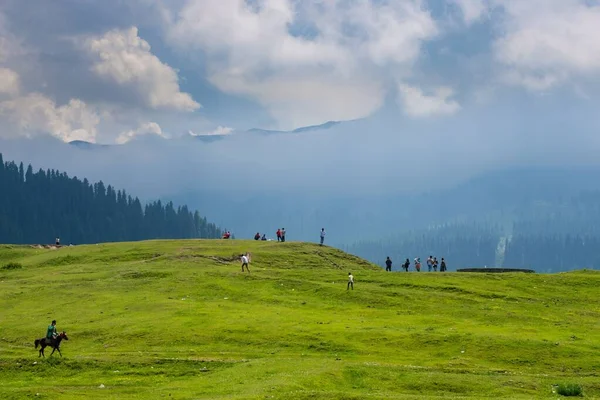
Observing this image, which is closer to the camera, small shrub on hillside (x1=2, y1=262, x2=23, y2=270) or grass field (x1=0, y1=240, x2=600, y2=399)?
grass field (x1=0, y1=240, x2=600, y2=399)

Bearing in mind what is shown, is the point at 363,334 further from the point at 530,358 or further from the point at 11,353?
the point at 11,353

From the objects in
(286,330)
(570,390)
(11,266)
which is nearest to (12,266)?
(11,266)

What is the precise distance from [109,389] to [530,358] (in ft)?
97.1

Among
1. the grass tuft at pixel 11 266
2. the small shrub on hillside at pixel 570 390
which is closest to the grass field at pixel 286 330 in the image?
the grass tuft at pixel 11 266

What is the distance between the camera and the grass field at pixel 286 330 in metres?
46.3

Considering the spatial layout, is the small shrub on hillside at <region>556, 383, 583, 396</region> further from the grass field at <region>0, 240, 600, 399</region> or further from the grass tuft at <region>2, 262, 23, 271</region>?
the grass tuft at <region>2, 262, 23, 271</region>

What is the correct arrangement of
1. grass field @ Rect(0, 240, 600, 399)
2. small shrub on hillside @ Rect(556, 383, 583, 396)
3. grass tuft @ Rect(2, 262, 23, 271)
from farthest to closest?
grass tuft @ Rect(2, 262, 23, 271)
grass field @ Rect(0, 240, 600, 399)
small shrub on hillside @ Rect(556, 383, 583, 396)

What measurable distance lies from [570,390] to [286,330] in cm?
2391

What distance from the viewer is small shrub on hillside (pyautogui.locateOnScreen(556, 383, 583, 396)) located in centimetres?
4441

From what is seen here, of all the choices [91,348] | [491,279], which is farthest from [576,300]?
[91,348]

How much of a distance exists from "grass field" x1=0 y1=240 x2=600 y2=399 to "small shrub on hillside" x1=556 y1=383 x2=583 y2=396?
96 cm

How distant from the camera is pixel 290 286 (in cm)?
8269

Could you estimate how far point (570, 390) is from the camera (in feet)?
146

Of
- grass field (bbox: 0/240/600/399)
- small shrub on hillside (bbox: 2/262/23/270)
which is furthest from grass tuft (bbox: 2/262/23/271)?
grass field (bbox: 0/240/600/399)
